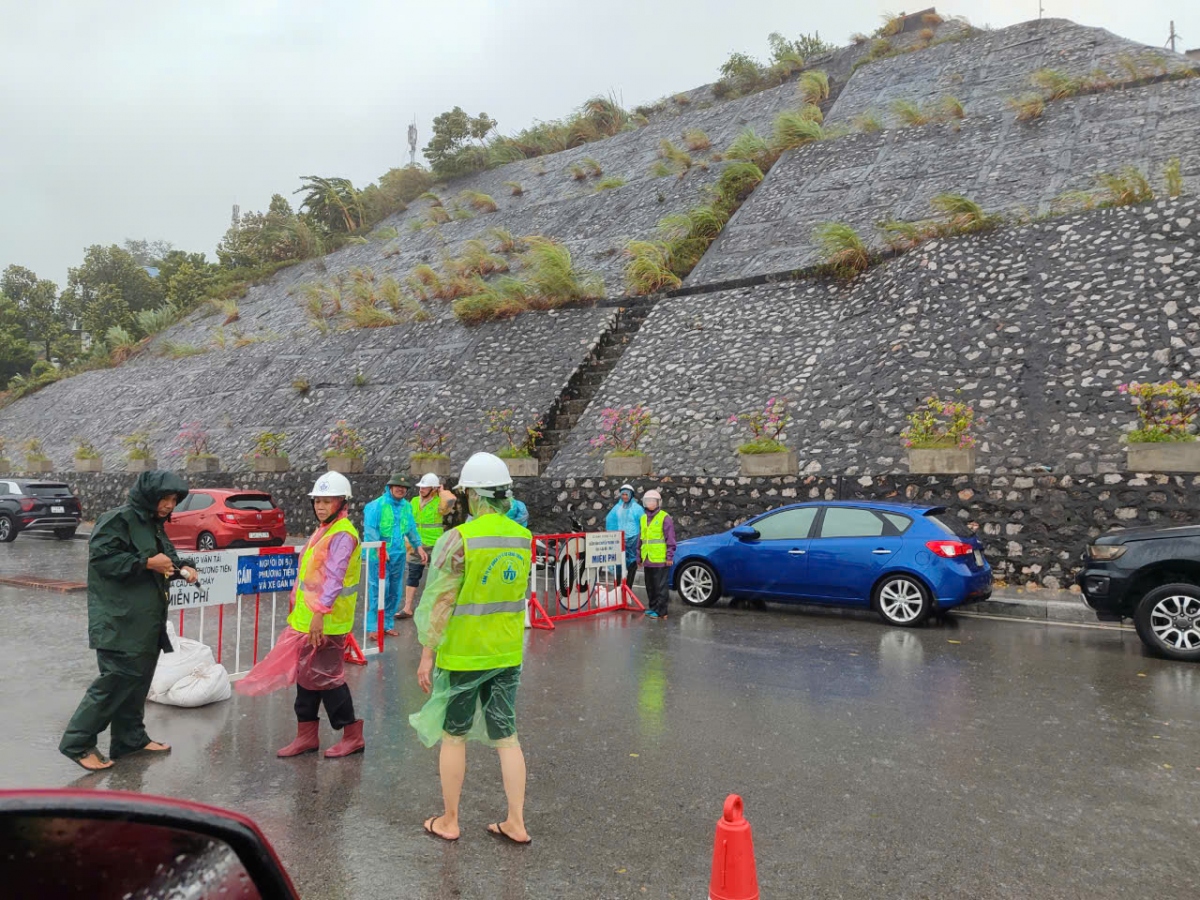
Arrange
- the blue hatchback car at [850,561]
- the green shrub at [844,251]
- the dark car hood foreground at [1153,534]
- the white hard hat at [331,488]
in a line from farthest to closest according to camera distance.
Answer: the green shrub at [844,251], the blue hatchback car at [850,561], the dark car hood foreground at [1153,534], the white hard hat at [331,488]

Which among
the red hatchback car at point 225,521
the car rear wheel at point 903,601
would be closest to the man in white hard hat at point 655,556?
the car rear wheel at point 903,601

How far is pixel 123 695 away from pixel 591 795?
3.16 m

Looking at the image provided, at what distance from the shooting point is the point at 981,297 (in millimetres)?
16250

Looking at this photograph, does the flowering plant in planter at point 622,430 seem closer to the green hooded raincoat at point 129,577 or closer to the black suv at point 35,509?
the green hooded raincoat at point 129,577

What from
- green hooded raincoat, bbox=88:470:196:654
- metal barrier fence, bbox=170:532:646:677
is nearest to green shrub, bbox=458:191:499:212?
metal barrier fence, bbox=170:532:646:677

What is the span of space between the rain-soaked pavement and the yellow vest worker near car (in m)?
0.32

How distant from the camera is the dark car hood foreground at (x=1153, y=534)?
8.91 m

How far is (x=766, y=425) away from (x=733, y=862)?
13.4 meters

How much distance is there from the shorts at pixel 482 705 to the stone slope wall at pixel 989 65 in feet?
82.0

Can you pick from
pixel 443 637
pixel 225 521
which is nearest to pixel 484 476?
pixel 443 637

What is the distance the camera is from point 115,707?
5617mm

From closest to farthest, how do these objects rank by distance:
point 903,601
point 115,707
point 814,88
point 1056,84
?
1. point 115,707
2. point 903,601
3. point 1056,84
4. point 814,88

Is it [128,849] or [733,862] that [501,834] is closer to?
[733,862]

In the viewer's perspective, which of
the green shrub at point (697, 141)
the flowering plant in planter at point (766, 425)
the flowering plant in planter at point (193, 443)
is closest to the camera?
the flowering plant in planter at point (766, 425)
